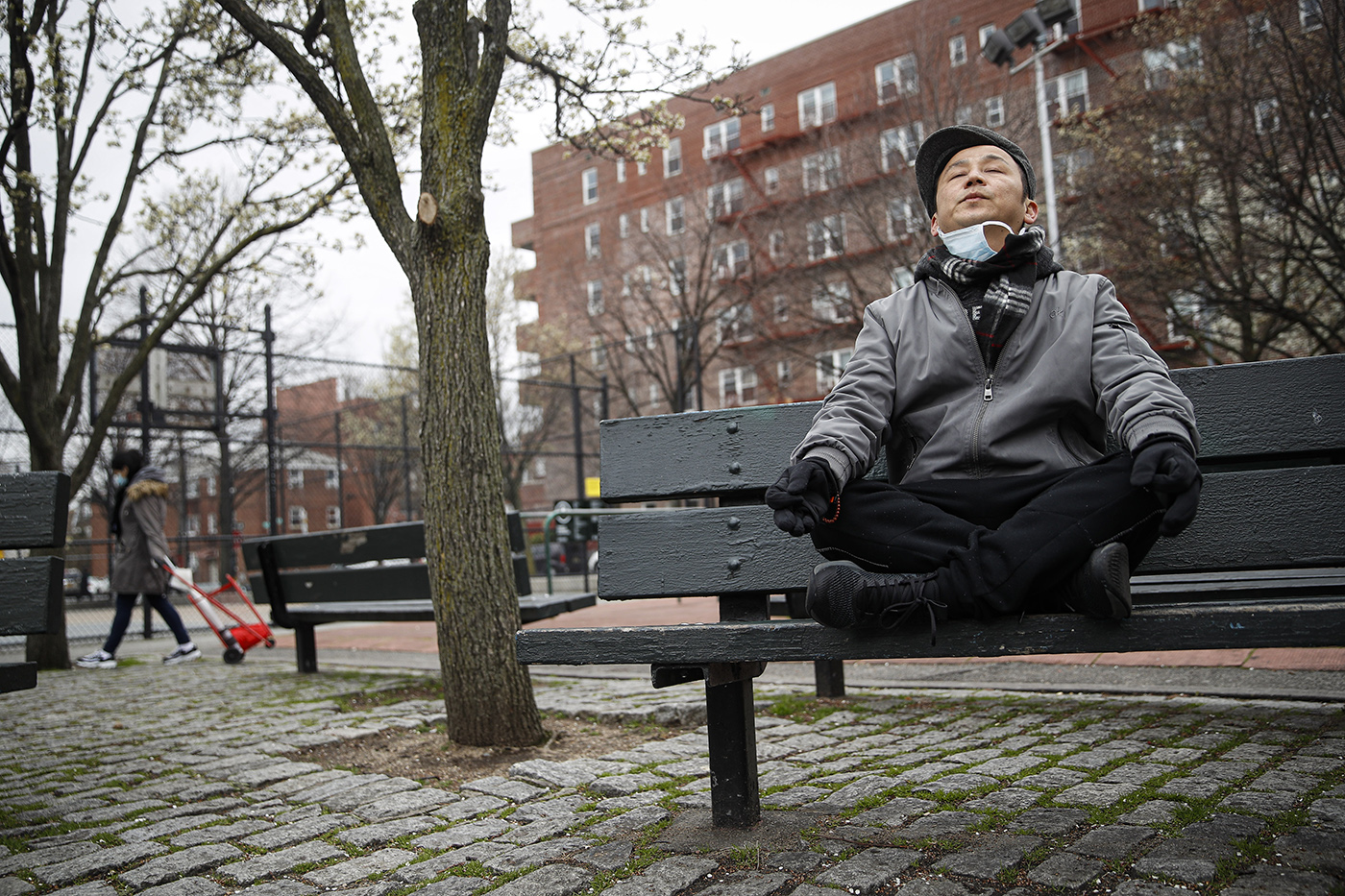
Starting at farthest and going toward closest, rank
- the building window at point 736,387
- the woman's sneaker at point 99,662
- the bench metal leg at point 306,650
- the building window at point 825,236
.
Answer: the building window at point 736,387
the building window at point 825,236
the woman's sneaker at point 99,662
the bench metal leg at point 306,650

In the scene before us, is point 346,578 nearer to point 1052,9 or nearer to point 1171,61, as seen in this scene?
point 1052,9

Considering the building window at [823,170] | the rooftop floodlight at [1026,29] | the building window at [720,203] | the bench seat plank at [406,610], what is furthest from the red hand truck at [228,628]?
the building window at [720,203]

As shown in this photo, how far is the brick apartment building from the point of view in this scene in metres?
18.0

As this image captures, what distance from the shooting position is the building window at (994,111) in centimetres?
1703

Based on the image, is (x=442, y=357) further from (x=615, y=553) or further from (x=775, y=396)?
(x=775, y=396)

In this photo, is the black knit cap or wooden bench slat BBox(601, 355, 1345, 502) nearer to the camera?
wooden bench slat BBox(601, 355, 1345, 502)

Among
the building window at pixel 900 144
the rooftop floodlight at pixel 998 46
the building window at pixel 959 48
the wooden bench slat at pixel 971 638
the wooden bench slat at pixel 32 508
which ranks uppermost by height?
the building window at pixel 959 48

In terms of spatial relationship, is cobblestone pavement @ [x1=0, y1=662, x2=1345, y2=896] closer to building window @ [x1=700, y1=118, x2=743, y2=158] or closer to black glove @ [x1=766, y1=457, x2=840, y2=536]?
black glove @ [x1=766, y1=457, x2=840, y2=536]

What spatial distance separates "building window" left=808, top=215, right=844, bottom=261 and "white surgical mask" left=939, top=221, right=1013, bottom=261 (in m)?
17.7

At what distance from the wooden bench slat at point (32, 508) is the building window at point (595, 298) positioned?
25511 millimetres

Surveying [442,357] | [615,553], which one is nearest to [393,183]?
[442,357]

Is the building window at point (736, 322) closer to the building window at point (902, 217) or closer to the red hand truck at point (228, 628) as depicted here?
the building window at point (902, 217)

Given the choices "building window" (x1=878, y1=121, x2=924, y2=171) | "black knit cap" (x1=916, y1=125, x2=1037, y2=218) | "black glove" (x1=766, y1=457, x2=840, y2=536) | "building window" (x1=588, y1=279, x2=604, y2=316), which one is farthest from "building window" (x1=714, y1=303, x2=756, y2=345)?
"black glove" (x1=766, y1=457, x2=840, y2=536)

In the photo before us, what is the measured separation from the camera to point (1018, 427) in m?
2.43
